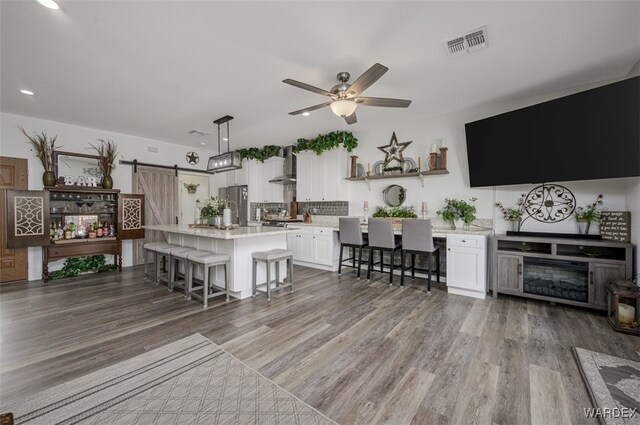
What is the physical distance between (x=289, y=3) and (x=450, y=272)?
3.85 metres

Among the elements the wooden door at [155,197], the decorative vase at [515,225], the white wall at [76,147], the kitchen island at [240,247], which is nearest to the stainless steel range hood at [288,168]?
the white wall at [76,147]

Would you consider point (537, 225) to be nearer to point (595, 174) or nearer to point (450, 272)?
point (595, 174)

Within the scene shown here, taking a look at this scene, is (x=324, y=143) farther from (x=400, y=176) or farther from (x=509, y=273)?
(x=509, y=273)

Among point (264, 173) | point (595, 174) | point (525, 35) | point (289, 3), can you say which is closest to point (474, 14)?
point (525, 35)

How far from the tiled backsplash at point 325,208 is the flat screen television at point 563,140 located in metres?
2.64

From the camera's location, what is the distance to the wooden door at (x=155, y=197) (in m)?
5.93

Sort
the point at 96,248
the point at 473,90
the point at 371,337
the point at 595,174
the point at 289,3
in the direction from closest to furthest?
the point at 289,3 → the point at 371,337 → the point at 595,174 → the point at 473,90 → the point at 96,248

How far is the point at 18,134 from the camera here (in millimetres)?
4566

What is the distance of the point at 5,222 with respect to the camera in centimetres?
445

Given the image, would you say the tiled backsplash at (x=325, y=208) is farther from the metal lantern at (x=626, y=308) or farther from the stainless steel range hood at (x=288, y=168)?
the metal lantern at (x=626, y=308)

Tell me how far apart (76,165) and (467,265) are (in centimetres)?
735

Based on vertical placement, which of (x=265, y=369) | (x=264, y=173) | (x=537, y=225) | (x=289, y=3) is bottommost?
(x=265, y=369)

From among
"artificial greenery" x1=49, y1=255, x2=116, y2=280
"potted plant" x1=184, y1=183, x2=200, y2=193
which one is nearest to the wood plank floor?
"artificial greenery" x1=49, y1=255, x2=116, y2=280

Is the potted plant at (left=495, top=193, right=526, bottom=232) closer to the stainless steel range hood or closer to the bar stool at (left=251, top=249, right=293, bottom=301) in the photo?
the bar stool at (left=251, top=249, right=293, bottom=301)
